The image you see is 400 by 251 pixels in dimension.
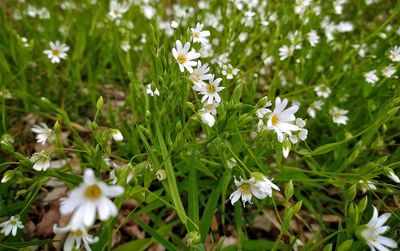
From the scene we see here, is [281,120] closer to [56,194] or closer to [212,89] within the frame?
[212,89]

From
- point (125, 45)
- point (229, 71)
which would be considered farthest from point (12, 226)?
point (125, 45)

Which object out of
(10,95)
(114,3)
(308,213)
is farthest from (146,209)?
(114,3)

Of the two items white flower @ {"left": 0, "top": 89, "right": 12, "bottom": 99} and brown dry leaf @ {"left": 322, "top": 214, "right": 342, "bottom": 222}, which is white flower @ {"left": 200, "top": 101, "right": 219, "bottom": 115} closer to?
brown dry leaf @ {"left": 322, "top": 214, "right": 342, "bottom": 222}

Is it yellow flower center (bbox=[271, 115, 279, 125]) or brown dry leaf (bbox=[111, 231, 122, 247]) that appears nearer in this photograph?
yellow flower center (bbox=[271, 115, 279, 125])

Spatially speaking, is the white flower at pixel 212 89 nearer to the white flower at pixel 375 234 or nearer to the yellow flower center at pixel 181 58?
the yellow flower center at pixel 181 58

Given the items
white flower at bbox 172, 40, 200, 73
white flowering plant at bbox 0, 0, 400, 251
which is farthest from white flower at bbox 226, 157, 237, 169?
white flower at bbox 172, 40, 200, 73

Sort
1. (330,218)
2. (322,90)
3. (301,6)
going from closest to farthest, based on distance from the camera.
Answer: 1. (330,218)
2. (322,90)
3. (301,6)
